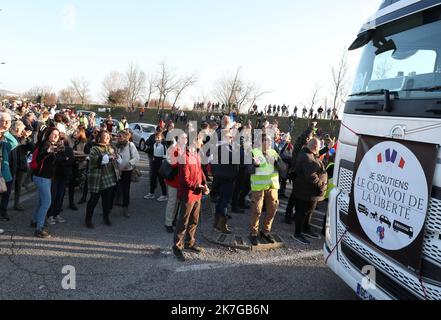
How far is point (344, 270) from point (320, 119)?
36486 mm

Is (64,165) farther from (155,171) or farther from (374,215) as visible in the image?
(374,215)

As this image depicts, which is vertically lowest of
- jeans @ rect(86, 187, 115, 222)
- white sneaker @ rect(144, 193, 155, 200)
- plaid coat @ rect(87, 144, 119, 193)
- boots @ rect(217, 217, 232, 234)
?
white sneaker @ rect(144, 193, 155, 200)

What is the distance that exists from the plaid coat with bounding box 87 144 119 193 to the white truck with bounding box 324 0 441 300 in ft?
12.6

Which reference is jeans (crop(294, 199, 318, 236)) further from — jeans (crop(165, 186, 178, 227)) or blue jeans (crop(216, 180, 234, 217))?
jeans (crop(165, 186, 178, 227))

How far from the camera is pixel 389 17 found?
337cm

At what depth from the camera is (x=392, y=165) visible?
2869 millimetres

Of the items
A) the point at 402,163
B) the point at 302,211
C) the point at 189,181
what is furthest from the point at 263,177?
the point at 402,163

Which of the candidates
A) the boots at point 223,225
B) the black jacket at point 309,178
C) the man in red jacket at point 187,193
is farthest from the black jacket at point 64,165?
the black jacket at point 309,178

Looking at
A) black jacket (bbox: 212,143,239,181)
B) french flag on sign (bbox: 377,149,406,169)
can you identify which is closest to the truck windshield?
french flag on sign (bbox: 377,149,406,169)

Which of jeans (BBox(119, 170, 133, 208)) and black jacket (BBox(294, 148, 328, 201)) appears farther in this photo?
jeans (BBox(119, 170, 133, 208))

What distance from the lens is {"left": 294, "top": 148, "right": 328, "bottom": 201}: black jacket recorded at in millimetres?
5574

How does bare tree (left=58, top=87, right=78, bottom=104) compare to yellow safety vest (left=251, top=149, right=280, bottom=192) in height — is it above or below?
above

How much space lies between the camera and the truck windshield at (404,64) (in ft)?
9.21

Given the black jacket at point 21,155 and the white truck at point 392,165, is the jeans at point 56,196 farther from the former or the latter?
the white truck at point 392,165
